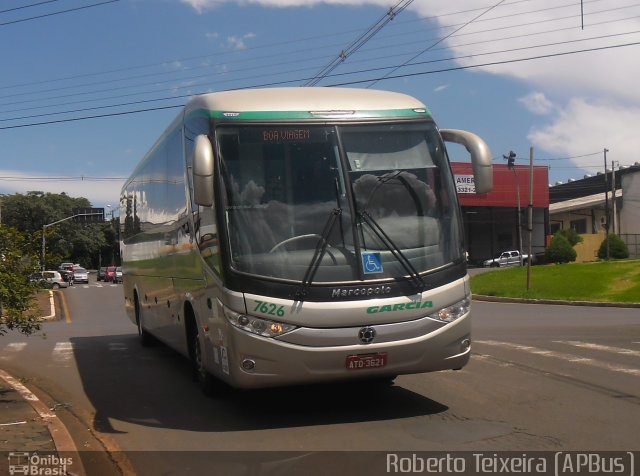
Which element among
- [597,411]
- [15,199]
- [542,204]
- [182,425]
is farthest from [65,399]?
[15,199]

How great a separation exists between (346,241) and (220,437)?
2259 millimetres

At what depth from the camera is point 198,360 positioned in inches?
368

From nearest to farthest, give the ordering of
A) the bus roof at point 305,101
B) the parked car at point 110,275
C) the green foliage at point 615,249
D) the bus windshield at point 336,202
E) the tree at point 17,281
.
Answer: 1. the bus windshield at point 336,202
2. the bus roof at point 305,101
3. the tree at point 17,281
4. the green foliage at point 615,249
5. the parked car at point 110,275

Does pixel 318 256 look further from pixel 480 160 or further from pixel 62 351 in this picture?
pixel 62 351

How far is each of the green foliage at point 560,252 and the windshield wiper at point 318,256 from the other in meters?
54.4

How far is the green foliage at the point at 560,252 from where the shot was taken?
2307 inches

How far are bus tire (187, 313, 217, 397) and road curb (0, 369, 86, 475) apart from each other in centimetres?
172

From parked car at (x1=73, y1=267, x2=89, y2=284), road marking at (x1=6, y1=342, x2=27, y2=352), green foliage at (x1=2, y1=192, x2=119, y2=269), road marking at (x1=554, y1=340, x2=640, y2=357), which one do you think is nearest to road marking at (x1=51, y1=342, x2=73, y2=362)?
road marking at (x1=6, y1=342, x2=27, y2=352)

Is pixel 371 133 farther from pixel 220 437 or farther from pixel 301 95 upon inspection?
pixel 220 437

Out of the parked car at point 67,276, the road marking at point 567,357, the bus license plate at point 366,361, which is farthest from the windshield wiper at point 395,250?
the parked car at point 67,276

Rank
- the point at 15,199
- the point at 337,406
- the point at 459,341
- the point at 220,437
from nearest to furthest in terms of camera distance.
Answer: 1. the point at 220,437
2. the point at 459,341
3. the point at 337,406
4. the point at 15,199

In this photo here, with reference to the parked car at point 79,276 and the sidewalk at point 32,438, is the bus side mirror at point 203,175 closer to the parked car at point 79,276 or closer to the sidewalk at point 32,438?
the sidewalk at point 32,438

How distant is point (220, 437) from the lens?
7270mm

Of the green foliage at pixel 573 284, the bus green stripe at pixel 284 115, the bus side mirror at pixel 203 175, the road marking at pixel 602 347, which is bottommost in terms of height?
the green foliage at pixel 573 284
